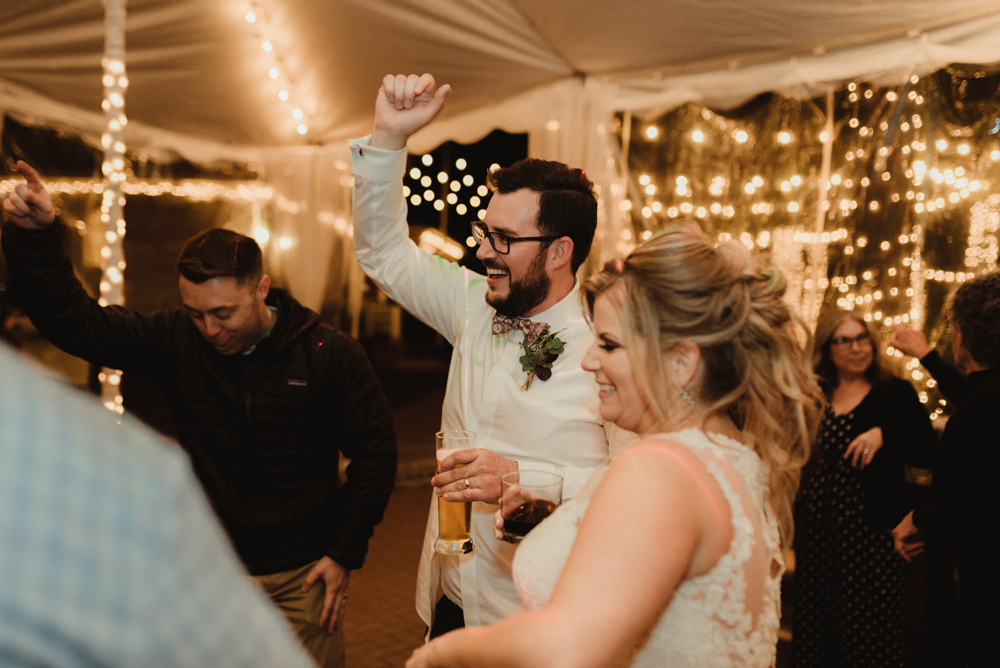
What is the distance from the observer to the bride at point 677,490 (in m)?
0.97

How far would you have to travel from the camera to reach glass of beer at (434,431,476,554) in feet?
5.88

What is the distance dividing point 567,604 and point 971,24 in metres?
3.31

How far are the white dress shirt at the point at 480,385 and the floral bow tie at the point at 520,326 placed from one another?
3cm

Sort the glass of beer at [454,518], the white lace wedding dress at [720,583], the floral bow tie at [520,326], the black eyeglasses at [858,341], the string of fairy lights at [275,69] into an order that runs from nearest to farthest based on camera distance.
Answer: the white lace wedding dress at [720,583] < the glass of beer at [454,518] < the floral bow tie at [520,326] < the black eyeglasses at [858,341] < the string of fairy lights at [275,69]

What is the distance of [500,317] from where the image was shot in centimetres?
220

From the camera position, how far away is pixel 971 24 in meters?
2.96

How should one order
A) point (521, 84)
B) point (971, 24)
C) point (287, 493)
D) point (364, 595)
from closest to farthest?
point (287, 493) → point (971, 24) → point (521, 84) → point (364, 595)

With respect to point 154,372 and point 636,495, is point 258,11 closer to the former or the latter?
point 154,372

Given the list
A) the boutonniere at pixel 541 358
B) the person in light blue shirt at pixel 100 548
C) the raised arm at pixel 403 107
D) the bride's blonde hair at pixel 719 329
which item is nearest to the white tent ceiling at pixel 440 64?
the raised arm at pixel 403 107

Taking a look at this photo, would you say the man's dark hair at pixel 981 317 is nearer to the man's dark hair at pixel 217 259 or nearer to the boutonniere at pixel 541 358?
the boutonniere at pixel 541 358

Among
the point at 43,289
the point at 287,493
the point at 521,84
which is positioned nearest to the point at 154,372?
the point at 43,289

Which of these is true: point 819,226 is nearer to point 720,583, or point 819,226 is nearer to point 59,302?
point 720,583

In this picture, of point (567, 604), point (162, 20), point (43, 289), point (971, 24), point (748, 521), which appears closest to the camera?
point (567, 604)

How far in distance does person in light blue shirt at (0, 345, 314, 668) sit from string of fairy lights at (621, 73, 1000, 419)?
347cm
